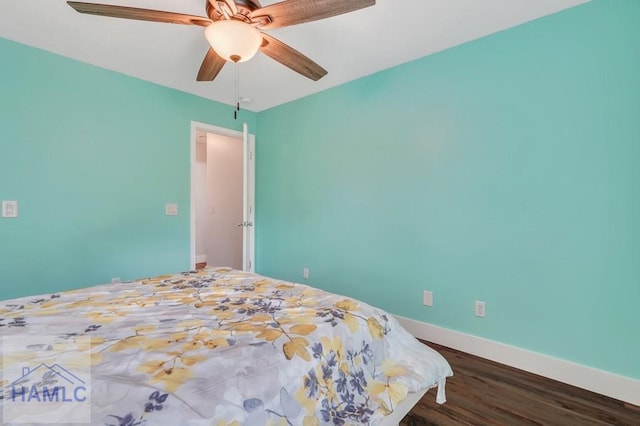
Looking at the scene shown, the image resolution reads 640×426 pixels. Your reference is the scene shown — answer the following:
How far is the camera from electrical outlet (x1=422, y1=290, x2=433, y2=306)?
2.46 meters

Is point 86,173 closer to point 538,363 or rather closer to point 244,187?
point 244,187

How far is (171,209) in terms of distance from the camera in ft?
10.4

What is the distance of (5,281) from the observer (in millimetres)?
2293

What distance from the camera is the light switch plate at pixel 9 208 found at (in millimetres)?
2275

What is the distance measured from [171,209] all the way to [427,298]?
2.65 meters

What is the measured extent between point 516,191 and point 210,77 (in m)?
2.29

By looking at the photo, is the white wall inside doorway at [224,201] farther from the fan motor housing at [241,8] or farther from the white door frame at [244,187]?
the fan motor housing at [241,8]

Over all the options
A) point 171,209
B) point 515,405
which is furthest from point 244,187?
point 515,405

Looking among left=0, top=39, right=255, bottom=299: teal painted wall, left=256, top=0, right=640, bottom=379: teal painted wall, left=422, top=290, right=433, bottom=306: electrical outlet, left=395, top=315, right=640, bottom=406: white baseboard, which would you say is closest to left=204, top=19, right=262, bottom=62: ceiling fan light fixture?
left=256, top=0, right=640, bottom=379: teal painted wall

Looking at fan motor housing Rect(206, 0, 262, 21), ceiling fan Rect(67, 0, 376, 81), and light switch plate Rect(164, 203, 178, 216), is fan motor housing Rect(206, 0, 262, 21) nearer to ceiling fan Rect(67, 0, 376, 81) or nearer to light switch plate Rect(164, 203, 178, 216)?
ceiling fan Rect(67, 0, 376, 81)

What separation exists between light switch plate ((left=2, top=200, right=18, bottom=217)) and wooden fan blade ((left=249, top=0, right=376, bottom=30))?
236 cm

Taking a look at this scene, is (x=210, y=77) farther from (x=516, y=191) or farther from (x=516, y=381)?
(x=516, y=381)

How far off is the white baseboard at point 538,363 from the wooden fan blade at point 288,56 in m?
2.13

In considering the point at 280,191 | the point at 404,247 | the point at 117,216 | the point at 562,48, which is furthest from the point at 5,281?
the point at 562,48
